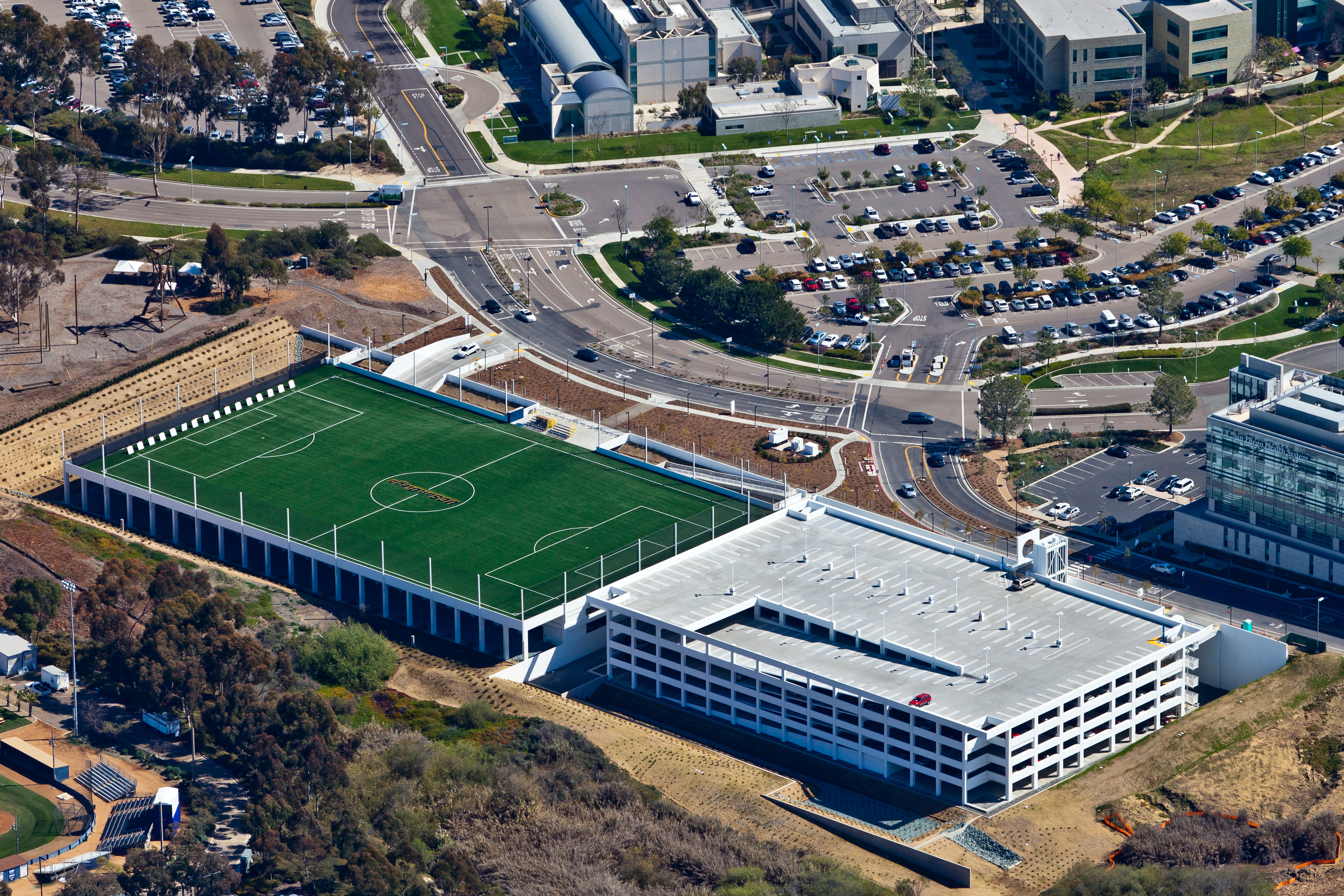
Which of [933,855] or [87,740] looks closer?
[933,855]

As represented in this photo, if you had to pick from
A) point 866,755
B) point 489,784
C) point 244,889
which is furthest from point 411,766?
point 866,755

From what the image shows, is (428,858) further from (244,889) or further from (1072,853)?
(1072,853)

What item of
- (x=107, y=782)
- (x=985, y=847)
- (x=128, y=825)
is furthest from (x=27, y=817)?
(x=985, y=847)

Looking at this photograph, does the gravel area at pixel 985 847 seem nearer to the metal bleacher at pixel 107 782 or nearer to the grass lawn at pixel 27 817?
the metal bleacher at pixel 107 782

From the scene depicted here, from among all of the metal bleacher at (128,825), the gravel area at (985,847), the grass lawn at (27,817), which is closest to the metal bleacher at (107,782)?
the metal bleacher at (128,825)

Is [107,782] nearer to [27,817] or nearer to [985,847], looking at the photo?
[27,817]

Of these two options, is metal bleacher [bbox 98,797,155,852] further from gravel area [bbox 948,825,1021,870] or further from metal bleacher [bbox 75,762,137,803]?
gravel area [bbox 948,825,1021,870]
